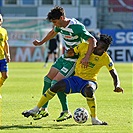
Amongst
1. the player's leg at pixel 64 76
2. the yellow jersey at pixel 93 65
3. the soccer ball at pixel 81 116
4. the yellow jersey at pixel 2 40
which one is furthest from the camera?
the yellow jersey at pixel 2 40

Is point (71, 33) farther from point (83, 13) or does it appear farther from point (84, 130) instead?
point (83, 13)

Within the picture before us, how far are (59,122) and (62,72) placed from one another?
35.9 inches

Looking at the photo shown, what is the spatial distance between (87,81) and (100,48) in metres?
0.62

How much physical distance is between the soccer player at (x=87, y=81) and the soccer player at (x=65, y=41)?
7.5 inches

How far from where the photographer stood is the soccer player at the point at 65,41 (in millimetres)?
10328

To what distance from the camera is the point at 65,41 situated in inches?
432

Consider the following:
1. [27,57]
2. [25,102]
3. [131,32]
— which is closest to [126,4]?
[131,32]

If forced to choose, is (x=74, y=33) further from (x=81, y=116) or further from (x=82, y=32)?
(x=81, y=116)

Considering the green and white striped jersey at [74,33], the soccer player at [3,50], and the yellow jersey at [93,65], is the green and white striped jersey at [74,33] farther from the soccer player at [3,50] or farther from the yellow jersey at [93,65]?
the soccer player at [3,50]

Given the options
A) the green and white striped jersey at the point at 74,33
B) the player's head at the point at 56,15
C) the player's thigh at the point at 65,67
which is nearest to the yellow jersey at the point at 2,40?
the green and white striped jersey at the point at 74,33

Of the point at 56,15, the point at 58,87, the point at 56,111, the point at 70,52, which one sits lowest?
the point at 56,111

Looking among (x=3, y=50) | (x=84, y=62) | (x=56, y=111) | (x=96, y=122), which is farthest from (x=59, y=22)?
(x=3, y=50)

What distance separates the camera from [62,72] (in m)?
11.0

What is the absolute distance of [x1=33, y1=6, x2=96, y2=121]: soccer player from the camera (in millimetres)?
10328
